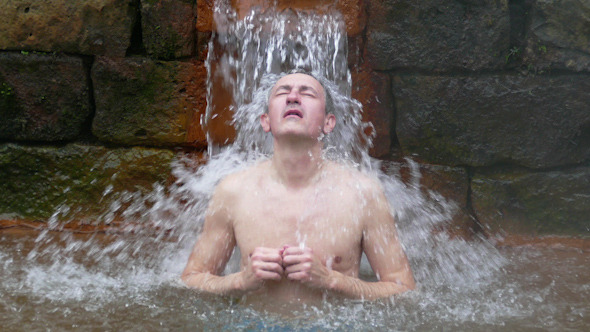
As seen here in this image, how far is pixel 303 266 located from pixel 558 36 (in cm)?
241

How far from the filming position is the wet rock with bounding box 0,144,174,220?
4676 mm

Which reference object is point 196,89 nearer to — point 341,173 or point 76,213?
point 76,213

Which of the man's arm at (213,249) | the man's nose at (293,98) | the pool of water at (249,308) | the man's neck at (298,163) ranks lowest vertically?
the pool of water at (249,308)

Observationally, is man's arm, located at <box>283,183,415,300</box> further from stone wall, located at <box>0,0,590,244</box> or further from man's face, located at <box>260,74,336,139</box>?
stone wall, located at <box>0,0,590,244</box>

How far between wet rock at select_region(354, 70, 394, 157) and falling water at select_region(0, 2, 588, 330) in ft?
0.19

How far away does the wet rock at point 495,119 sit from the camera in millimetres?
4238

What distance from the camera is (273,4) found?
14.5 ft

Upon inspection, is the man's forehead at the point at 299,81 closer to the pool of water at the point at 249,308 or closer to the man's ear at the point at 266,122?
the man's ear at the point at 266,122

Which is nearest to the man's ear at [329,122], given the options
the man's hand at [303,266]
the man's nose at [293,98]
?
the man's nose at [293,98]

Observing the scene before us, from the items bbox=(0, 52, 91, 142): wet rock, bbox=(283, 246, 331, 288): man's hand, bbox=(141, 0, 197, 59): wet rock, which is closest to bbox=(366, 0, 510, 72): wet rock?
bbox=(141, 0, 197, 59): wet rock

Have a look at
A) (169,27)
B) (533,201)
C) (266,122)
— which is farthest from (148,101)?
(533,201)

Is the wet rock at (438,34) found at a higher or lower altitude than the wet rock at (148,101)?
higher

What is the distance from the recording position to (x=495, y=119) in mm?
4316

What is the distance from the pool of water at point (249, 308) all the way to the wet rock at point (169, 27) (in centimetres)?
138
